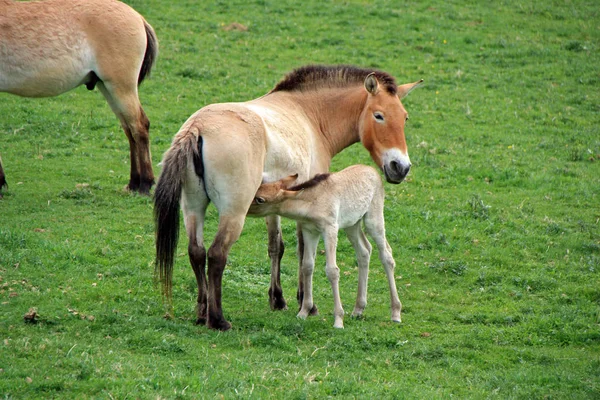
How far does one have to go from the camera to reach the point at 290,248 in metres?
11.1

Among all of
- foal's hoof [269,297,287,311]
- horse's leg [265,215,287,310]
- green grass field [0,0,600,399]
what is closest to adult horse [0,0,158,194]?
green grass field [0,0,600,399]

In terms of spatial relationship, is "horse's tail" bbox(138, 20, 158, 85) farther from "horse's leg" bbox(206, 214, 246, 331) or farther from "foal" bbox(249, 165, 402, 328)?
"horse's leg" bbox(206, 214, 246, 331)

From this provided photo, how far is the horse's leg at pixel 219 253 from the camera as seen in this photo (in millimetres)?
7473

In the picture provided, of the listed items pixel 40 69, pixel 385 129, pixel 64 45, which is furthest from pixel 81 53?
pixel 385 129

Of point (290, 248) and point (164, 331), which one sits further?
point (290, 248)

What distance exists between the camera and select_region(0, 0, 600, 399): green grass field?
271 inches

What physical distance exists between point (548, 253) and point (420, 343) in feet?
12.3

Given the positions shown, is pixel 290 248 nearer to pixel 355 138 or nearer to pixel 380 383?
pixel 355 138

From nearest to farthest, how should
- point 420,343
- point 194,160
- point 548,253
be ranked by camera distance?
point 194,160
point 420,343
point 548,253

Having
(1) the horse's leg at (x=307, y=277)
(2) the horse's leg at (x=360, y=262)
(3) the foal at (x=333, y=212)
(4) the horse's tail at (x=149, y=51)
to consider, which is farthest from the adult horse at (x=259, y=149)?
(4) the horse's tail at (x=149, y=51)

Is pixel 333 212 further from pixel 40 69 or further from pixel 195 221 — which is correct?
pixel 40 69

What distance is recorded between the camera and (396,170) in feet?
29.1

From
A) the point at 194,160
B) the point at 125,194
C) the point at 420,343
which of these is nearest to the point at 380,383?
the point at 420,343

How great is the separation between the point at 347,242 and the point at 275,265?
2.53 m
